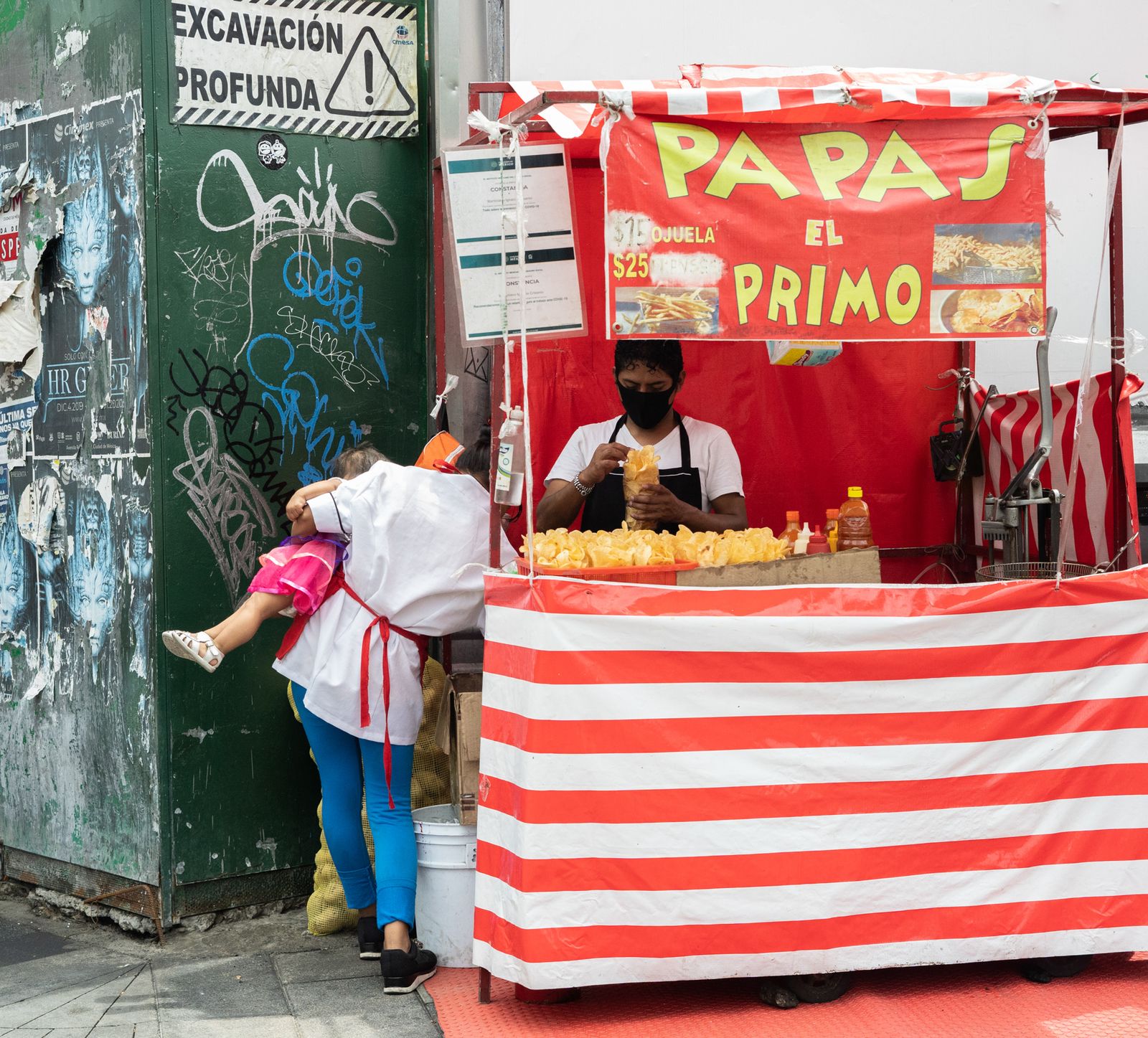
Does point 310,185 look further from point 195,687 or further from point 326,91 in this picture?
point 195,687

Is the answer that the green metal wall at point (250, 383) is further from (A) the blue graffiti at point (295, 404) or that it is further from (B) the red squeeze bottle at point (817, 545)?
(B) the red squeeze bottle at point (817, 545)

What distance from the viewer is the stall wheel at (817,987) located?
4.03 meters

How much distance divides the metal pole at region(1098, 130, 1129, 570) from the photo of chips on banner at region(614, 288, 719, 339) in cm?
142

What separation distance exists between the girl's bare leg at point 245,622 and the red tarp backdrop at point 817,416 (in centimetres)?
174

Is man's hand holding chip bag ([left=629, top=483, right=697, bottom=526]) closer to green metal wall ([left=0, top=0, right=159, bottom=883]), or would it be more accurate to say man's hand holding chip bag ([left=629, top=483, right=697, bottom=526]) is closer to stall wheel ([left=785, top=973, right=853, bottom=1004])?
stall wheel ([left=785, top=973, right=853, bottom=1004])

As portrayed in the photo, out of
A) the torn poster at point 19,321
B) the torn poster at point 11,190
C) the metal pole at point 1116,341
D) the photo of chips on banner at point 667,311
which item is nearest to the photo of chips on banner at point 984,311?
the metal pole at point 1116,341

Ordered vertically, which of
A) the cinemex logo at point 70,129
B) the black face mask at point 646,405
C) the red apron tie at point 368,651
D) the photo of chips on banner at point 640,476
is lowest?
the red apron tie at point 368,651

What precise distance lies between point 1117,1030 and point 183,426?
3.68 m

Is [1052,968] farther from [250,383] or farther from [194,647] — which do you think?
[250,383]

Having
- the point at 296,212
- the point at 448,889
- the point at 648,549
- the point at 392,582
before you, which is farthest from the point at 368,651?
the point at 296,212

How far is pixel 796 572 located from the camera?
4152 millimetres

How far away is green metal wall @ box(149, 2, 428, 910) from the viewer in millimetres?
4793

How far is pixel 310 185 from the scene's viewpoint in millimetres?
5023

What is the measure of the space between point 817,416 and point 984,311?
1.95 meters
